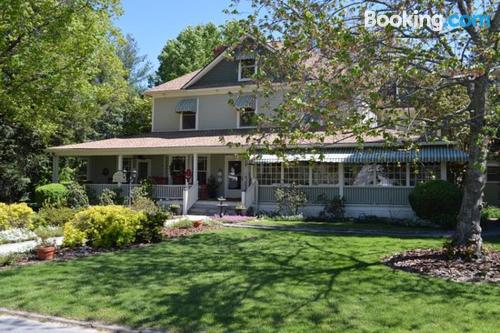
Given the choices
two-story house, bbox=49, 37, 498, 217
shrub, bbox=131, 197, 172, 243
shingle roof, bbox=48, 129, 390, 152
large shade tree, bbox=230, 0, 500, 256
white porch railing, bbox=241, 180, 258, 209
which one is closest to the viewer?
large shade tree, bbox=230, 0, 500, 256

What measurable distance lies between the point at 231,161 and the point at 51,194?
29.8 feet

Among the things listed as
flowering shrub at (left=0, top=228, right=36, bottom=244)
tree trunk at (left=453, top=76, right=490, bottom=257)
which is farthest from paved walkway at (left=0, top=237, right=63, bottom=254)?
tree trunk at (left=453, top=76, right=490, bottom=257)

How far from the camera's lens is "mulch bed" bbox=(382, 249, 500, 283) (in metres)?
8.91

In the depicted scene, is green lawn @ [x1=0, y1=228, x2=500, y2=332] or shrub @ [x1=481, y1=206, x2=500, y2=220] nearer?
green lawn @ [x1=0, y1=228, x2=500, y2=332]

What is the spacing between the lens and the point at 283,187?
21.5m

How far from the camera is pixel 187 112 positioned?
27047mm

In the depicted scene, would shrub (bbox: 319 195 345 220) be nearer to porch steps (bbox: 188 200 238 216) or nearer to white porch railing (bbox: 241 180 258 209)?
white porch railing (bbox: 241 180 258 209)

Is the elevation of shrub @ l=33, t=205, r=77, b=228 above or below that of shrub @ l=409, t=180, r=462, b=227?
below

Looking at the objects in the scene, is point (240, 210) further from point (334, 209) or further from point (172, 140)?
point (172, 140)

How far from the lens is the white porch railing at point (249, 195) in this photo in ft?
70.2

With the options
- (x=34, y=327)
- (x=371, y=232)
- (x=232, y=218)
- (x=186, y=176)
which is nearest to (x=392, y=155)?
(x=371, y=232)

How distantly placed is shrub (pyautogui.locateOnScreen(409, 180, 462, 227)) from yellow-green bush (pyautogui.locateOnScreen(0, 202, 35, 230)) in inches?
539

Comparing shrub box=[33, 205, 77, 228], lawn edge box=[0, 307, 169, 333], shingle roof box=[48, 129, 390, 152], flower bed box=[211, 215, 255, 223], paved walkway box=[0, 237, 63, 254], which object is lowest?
lawn edge box=[0, 307, 169, 333]

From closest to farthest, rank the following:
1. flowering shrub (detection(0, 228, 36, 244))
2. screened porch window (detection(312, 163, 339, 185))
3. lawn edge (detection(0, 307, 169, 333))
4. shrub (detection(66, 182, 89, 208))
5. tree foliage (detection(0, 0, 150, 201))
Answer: lawn edge (detection(0, 307, 169, 333)) < flowering shrub (detection(0, 228, 36, 244)) < tree foliage (detection(0, 0, 150, 201)) < screened porch window (detection(312, 163, 339, 185)) < shrub (detection(66, 182, 89, 208))
